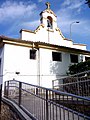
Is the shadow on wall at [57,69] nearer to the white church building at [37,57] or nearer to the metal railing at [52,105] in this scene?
the white church building at [37,57]

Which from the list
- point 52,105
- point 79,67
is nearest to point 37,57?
point 79,67

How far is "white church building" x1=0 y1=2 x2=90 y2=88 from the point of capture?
1295cm

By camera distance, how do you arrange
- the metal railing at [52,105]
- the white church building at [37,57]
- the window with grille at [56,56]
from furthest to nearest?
the window with grille at [56,56]
the white church building at [37,57]
the metal railing at [52,105]

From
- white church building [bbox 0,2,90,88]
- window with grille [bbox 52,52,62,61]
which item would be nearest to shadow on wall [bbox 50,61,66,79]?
white church building [bbox 0,2,90,88]

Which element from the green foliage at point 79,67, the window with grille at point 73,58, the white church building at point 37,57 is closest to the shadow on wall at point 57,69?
the white church building at point 37,57

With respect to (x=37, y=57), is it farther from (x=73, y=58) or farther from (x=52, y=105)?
(x=52, y=105)

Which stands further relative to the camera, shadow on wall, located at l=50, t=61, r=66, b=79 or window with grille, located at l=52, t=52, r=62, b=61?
window with grille, located at l=52, t=52, r=62, b=61

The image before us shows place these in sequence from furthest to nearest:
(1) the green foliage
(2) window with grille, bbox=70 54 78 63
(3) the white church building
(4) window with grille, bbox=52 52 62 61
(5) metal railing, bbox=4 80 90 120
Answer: (2) window with grille, bbox=70 54 78 63
(4) window with grille, bbox=52 52 62 61
(1) the green foliage
(3) the white church building
(5) metal railing, bbox=4 80 90 120

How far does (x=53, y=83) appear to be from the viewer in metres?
14.4

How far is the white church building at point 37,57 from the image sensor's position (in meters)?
13.0

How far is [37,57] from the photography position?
14.4 m

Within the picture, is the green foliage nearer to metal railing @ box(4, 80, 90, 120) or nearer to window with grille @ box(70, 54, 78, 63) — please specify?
window with grille @ box(70, 54, 78, 63)

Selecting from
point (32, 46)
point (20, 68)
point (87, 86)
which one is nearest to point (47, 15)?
point (32, 46)

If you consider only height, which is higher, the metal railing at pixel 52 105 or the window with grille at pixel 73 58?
the window with grille at pixel 73 58
